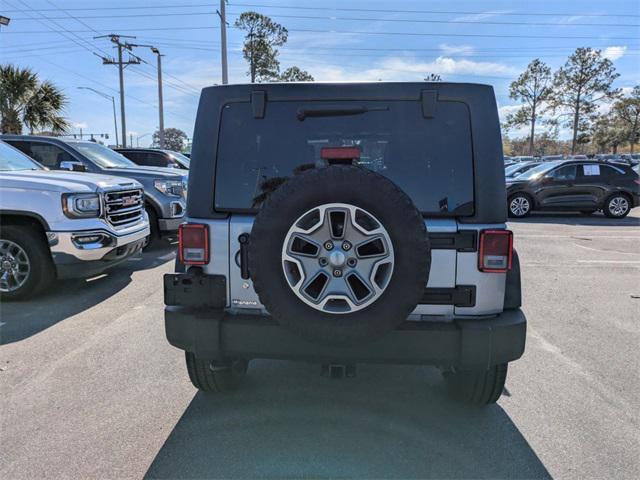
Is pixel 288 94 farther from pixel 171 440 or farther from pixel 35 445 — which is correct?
pixel 35 445

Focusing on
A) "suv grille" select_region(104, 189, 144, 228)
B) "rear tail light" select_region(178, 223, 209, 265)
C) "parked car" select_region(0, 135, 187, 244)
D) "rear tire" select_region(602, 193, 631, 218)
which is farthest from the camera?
"rear tire" select_region(602, 193, 631, 218)

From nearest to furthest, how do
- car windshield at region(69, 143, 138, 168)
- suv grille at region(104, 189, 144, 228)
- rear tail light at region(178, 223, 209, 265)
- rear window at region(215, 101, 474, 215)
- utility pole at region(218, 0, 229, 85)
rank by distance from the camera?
rear window at region(215, 101, 474, 215) < rear tail light at region(178, 223, 209, 265) < suv grille at region(104, 189, 144, 228) < car windshield at region(69, 143, 138, 168) < utility pole at region(218, 0, 229, 85)

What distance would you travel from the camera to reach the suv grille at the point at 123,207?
5.81 m

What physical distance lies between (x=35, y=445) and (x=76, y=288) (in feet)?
12.0

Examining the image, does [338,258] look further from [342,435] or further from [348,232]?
[342,435]

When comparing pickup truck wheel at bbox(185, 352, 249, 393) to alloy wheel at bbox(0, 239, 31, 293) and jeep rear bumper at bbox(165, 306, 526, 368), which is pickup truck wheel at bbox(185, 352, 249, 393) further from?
alloy wheel at bbox(0, 239, 31, 293)

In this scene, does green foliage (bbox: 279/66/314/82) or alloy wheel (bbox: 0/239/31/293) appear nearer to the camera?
alloy wheel (bbox: 0/239/31/293)

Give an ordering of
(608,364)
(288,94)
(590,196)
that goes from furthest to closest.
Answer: (590,196), (608,364), (288,94)

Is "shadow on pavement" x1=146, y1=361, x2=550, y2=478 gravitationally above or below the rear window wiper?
below

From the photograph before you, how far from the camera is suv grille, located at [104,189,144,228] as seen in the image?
5813mm

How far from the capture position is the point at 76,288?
6.00 metres

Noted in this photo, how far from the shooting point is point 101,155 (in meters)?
8.67

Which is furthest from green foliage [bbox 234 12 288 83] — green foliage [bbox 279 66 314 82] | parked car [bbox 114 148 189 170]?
parked car [bbox 114 148 189 170]

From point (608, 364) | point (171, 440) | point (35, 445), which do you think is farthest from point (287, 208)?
point (608, 364)
